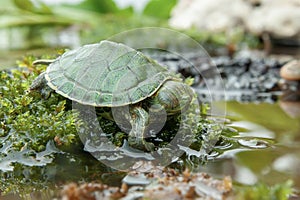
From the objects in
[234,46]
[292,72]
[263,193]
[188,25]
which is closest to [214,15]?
[188,25]

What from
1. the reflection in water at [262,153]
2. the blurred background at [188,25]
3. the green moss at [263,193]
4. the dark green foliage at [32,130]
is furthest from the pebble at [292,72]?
the green moss at [263,193]

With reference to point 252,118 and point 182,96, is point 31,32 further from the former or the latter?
point 182,96

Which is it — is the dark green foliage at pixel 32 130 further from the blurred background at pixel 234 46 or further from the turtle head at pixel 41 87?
the blurred background at pixel 234 46

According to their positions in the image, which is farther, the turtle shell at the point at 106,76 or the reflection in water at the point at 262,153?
the reflection in water at the point at 262,153

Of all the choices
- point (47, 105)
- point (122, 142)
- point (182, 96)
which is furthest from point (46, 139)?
point (182, 96)

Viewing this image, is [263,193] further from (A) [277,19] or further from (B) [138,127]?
(A) [277,19]
